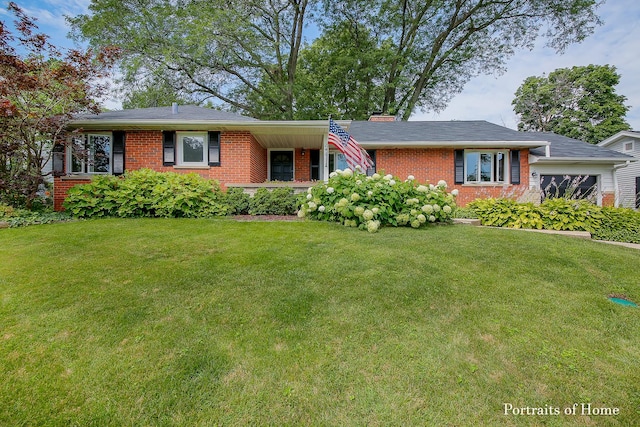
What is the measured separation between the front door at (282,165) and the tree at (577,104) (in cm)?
2688

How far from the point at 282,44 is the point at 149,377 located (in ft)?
69.4

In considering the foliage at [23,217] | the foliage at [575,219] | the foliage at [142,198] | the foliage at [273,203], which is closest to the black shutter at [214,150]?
the foliage at [142,198]

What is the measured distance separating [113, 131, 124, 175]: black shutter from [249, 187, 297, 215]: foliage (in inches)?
207

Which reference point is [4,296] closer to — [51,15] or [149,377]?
[149,377]

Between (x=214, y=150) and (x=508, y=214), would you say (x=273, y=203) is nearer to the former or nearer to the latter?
(x=214, y=150)

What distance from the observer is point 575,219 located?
7.21 m

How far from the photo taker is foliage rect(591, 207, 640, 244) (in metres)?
6.93

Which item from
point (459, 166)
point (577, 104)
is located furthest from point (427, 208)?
point (577, 104)

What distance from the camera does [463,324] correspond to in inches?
98.7

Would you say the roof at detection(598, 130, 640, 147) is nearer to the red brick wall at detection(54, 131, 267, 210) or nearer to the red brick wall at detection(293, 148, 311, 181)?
the red brick wall at detection(293, 148, 311, 181)

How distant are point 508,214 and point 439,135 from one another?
5264mm

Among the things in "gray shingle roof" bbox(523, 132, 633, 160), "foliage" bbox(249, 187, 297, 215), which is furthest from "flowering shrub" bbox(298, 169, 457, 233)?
"gray shingle roof" bbox(523, 132, 633, 160)

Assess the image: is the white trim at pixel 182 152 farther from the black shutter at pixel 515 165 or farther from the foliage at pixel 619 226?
the black shutter at pixel 515 165

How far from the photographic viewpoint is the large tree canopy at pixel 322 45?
15992 millimetres
